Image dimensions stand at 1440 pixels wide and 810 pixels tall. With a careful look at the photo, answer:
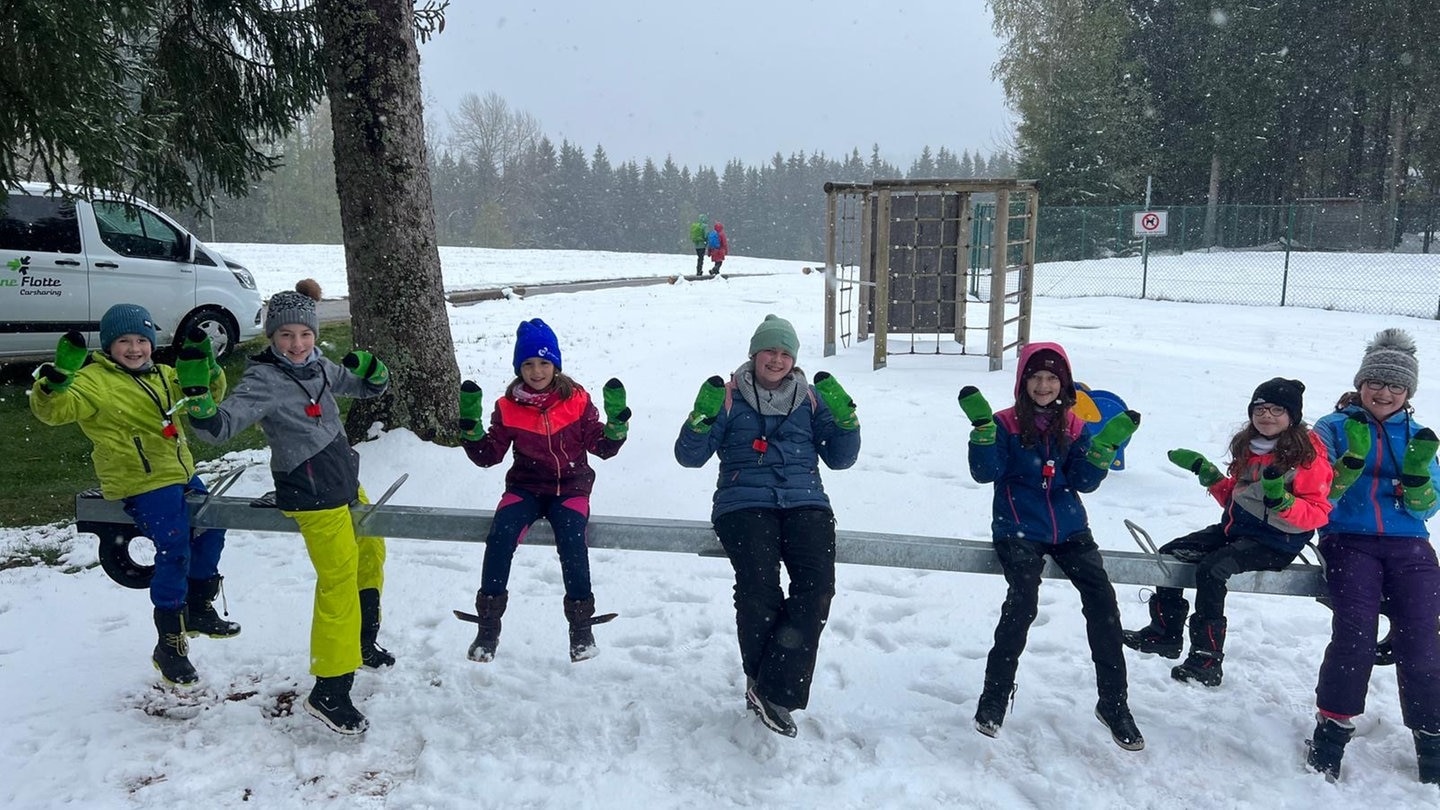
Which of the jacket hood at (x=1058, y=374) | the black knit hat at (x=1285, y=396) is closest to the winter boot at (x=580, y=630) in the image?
the jacket hood at (x=1058, y=374)

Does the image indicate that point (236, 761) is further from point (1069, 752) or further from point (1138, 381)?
point (1138, 381)

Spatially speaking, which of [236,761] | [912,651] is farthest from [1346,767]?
[236,761]

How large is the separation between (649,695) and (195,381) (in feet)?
6.98

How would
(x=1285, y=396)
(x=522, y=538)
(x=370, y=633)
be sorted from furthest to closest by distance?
1. (x=370, y=633)
2. (x=522, y=538)
3. (x=1285, y=396)

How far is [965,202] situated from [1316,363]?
4.77 meters

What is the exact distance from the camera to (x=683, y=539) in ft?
12.7

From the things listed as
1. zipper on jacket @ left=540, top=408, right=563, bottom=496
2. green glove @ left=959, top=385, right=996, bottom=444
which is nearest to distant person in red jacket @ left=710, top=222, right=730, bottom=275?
zipper on jacket @ left=540, top=408, right=563, bottom=496

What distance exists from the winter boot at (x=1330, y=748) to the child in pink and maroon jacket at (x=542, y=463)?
107 inches

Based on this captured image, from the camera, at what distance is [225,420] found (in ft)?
11.1

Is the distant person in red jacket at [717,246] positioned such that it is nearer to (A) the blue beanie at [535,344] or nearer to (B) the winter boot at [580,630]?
(A) the blue beanie at [535,344]

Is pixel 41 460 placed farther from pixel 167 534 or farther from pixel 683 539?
pixel 683 539

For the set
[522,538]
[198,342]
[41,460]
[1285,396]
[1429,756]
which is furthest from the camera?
[41,460]

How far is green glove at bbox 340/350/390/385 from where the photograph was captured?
3740 millimetres

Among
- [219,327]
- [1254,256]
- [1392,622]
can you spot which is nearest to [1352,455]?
[1392,622]
